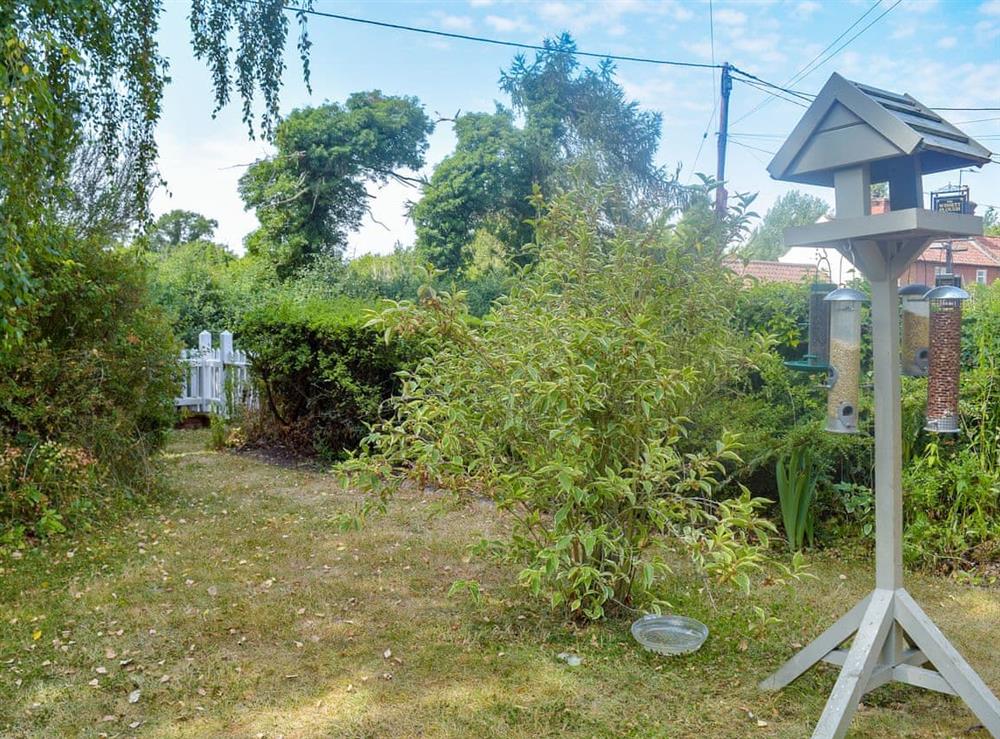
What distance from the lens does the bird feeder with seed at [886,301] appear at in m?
2.33

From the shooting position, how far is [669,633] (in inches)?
124

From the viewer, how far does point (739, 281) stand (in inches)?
127

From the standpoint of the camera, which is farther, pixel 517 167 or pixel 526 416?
pixel 517 167

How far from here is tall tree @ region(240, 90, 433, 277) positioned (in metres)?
16.3

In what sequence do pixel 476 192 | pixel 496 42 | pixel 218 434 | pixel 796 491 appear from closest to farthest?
pixel 796 491
pixel 218 434
pixel 496 42
pixel 476 192

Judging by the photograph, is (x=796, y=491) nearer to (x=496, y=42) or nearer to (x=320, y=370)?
(x=320, y=370)

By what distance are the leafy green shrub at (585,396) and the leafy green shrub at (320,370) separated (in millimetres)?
3446

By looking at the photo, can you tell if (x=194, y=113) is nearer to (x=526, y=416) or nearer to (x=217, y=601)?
(x=217, y=601)

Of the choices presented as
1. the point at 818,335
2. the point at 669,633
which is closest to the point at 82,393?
the point at 669,633

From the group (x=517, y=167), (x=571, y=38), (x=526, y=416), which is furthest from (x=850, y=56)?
(x=526, y=416)

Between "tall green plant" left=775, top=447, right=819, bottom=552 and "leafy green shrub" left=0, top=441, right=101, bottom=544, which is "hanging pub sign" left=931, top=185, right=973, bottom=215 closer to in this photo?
"tall green plant" left=775, top=447, right=819, bottom=552

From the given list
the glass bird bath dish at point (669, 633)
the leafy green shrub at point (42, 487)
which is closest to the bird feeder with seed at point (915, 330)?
the glass bird bath dish at point (669, 633)

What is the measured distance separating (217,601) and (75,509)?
1708mm

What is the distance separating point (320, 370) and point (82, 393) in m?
2.32
